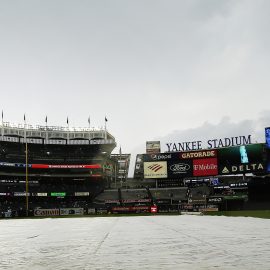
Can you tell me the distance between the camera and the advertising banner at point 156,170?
105 meters

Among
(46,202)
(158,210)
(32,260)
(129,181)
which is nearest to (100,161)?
(129,181)

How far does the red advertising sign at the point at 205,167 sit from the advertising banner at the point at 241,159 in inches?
58.0

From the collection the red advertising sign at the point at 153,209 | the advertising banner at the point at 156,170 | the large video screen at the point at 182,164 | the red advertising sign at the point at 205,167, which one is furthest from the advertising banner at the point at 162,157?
the red advertising sign at the point at 153,209

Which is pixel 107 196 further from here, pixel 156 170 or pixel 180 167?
pixel 180 167

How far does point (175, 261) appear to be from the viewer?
823 centimetres

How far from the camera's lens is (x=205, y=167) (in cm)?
10106

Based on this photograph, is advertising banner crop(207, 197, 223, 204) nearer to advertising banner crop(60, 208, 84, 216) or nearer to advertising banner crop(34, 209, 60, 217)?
advertising banner crop(60, 208, 84, 216)

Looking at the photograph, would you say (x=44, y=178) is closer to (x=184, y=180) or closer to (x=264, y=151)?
(x=184, y=180)

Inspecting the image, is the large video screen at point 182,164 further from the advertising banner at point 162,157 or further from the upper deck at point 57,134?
the upper deck at point 57,134

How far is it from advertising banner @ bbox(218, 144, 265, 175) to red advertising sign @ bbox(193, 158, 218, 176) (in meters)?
1.47

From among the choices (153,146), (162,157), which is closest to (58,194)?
(153,146)

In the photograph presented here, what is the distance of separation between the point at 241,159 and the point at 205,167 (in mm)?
9540

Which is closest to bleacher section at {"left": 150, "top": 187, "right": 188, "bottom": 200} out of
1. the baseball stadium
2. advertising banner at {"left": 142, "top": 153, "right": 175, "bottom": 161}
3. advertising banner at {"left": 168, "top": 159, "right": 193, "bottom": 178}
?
the baseball stadium

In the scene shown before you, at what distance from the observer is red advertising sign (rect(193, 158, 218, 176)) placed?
99750 mm
